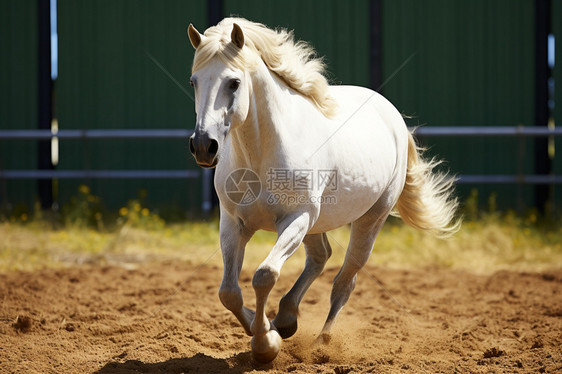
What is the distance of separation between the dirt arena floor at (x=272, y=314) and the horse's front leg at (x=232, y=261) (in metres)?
0.36

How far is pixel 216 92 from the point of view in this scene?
288cm

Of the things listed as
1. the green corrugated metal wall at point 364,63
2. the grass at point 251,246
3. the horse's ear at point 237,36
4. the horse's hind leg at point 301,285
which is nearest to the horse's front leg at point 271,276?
the horse's hind leg at point 301,285

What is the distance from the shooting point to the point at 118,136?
8773mm

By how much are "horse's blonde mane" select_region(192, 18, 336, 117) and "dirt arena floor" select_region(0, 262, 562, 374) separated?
1483 millimetres

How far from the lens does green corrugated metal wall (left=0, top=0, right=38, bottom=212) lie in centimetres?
962

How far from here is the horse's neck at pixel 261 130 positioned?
10.5 ft

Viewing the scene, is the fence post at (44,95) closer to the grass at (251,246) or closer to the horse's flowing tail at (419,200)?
the grass at (251,246)

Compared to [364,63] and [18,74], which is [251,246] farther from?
[18,74]

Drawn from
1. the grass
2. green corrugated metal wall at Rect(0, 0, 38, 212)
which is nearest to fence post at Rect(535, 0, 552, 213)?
the grass

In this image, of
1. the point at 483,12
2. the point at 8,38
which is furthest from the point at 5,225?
the point at 483,12

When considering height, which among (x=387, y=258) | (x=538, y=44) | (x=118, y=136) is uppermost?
(x=538, y=44)

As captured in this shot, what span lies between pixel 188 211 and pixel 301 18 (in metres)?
3.35

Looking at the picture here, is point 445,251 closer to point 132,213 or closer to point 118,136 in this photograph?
point 132,213

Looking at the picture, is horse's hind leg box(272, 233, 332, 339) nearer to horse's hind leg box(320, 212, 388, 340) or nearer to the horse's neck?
horse's hind leg box(320, 212, 388, 340)
